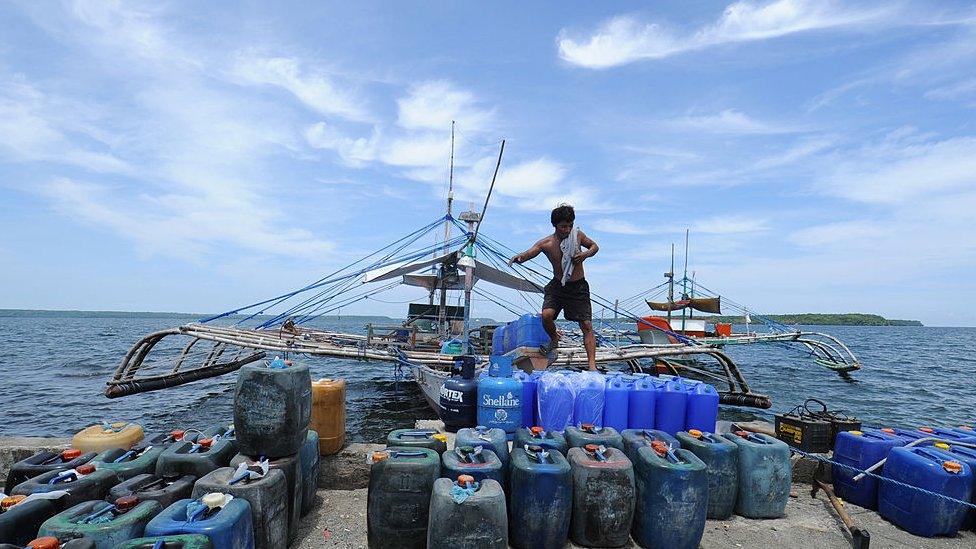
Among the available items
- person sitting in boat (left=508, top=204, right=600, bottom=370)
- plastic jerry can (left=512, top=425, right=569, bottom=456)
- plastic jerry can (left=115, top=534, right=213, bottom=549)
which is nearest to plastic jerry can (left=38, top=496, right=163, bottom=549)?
plastic jerry can (left=115, top=534, right=213, bottom=549)

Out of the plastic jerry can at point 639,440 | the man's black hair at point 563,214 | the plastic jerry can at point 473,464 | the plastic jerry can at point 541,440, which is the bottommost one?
the plastic jerry can at point 473,464

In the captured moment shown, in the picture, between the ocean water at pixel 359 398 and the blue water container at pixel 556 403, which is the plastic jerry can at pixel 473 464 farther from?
the ocean water at pixel 359 398

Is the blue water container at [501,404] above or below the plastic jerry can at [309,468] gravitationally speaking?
above

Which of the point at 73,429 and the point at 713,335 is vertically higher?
the point at 713,335

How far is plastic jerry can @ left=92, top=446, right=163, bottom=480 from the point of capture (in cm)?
399

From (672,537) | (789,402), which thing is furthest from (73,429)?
(789,402)

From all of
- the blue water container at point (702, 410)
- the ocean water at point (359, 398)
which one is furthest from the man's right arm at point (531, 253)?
the ocean water at point (359, 398)

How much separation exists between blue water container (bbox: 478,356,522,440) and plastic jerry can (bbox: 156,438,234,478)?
3039 mm

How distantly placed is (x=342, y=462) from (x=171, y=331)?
12.7m

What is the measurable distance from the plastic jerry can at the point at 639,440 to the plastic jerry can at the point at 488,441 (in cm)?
120

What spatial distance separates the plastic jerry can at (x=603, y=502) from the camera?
4125 mm

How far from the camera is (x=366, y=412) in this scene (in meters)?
16.3

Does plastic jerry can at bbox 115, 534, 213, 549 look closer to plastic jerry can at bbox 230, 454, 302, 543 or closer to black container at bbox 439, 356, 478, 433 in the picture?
plastic jerry can at bbox 230, 454, 302, 543

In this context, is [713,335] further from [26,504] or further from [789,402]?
[26,504]
